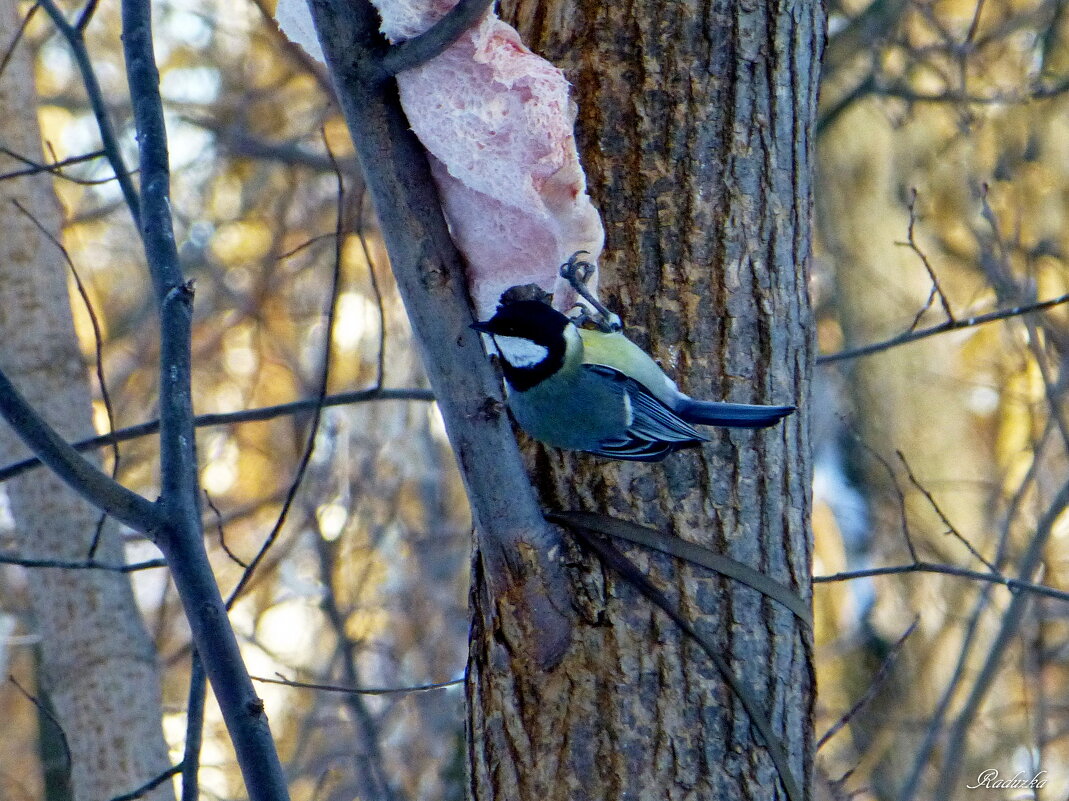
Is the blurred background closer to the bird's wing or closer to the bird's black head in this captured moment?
the bird's black head

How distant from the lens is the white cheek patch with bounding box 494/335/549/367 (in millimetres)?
2080

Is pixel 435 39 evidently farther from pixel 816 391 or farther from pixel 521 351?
pixel 816 391

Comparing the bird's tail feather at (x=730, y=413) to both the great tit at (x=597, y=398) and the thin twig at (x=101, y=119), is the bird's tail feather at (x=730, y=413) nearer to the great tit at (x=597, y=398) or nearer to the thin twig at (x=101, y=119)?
the great tit at (x=597, y=398)

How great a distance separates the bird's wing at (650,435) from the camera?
6.31 feet

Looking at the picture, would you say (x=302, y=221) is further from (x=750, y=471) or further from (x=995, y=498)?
(x=750, y=471)

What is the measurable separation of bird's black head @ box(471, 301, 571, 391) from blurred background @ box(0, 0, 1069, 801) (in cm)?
214

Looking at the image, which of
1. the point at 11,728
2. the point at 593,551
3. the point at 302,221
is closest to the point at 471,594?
the point at 593,551

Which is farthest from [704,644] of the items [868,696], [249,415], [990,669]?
[990,669]

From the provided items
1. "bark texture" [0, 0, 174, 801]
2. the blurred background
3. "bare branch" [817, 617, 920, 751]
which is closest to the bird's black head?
"bare branch" [817, 617, 920, 751]

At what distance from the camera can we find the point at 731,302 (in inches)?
78.2

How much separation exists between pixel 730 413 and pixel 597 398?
0.94 feet

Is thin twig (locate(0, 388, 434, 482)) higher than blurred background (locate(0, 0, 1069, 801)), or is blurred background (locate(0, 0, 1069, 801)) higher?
blurred background (locate(0, 0, 1069, 801))

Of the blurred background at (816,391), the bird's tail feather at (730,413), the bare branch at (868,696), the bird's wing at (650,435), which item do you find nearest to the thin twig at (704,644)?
the bird's wing at (650,435)

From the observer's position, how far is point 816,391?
6.19 metres
